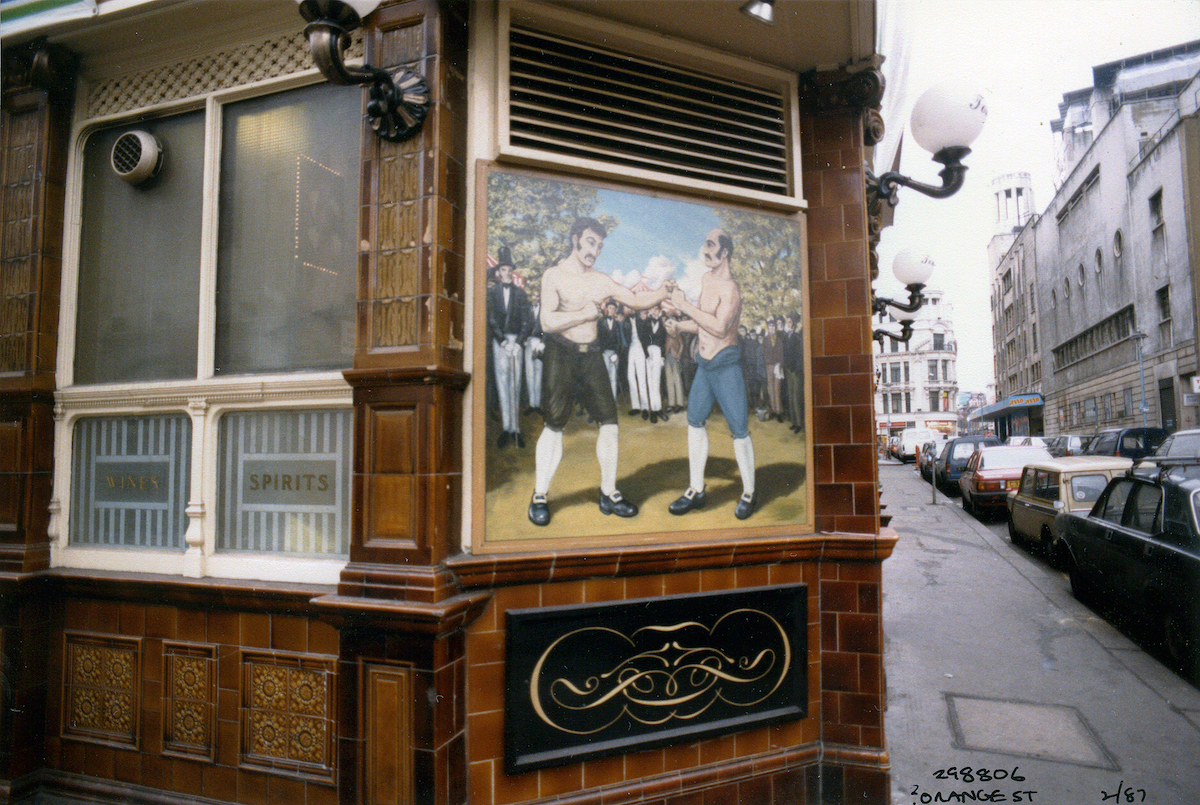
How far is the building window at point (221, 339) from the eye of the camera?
3672 mm

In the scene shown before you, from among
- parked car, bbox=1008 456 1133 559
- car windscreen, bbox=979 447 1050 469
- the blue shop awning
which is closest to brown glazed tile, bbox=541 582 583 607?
parked car, bbox=1008 456 1133 559

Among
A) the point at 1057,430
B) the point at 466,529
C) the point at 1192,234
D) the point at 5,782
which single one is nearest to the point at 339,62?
the point at 466,529

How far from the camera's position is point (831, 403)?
4066 mm

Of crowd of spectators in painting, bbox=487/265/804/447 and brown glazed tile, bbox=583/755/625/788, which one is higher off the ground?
crowd of spectators in painting, bbox=487/265/804/447

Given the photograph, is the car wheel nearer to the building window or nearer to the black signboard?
the black signboard

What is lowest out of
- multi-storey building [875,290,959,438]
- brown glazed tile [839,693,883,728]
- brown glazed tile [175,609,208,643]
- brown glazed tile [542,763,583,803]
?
brown glazed tile [542,763,583,803]

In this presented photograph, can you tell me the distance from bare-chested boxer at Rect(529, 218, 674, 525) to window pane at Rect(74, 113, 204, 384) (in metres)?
2.20

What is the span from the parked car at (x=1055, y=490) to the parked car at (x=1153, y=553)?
5.96 ft

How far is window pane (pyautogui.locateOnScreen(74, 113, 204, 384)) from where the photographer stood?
403cm

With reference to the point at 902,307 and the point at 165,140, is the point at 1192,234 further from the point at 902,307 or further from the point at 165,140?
the point at 165,140

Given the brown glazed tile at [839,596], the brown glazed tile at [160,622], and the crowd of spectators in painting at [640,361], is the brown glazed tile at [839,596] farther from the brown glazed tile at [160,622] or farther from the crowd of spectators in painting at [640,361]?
Result: the brown glazed tile at [160,622]

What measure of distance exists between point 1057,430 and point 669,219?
155 ft

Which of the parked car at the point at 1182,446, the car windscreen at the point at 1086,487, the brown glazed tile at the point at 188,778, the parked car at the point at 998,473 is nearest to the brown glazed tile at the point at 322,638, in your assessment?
the brown glazed tile at the point at 188,778

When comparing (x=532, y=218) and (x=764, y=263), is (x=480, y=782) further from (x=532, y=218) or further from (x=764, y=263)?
(x=764, y=263)
